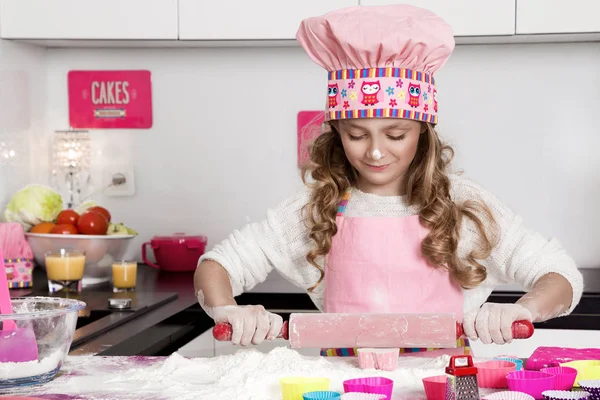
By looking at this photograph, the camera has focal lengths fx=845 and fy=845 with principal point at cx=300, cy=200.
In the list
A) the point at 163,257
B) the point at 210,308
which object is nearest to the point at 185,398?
the point at 210,308

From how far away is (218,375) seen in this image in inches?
44.6

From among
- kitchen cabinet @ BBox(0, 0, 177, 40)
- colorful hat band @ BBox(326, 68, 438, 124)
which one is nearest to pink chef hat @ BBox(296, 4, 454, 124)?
colorful hat band @ BBox(326, 68, 438, 124)

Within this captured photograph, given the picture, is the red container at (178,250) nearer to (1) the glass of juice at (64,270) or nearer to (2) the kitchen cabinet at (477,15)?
(1) the glass of juice at (64,270)

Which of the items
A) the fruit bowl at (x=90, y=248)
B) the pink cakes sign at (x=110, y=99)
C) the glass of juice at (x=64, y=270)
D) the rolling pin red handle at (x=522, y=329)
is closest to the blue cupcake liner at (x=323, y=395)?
the rolling pin red handle at (x=522, y=329)

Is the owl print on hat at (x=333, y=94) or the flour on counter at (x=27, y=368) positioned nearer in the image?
the flour on counter at (x=27, y=368)

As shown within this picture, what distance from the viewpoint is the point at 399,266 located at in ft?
5.17

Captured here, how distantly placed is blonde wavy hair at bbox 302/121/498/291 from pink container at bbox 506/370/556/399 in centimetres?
56

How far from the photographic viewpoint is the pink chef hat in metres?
1.41

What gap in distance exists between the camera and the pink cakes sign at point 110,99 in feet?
8.53

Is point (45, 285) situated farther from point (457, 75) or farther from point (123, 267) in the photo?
point (457, 75)

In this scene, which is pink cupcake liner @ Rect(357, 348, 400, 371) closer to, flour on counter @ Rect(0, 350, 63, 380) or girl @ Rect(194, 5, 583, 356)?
girl @ Rect(194, 5, 583, 356)

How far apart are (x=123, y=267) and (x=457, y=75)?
1.13m

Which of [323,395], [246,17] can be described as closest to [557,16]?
[246,17]

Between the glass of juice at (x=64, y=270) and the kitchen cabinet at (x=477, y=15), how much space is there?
1091 millimetres
